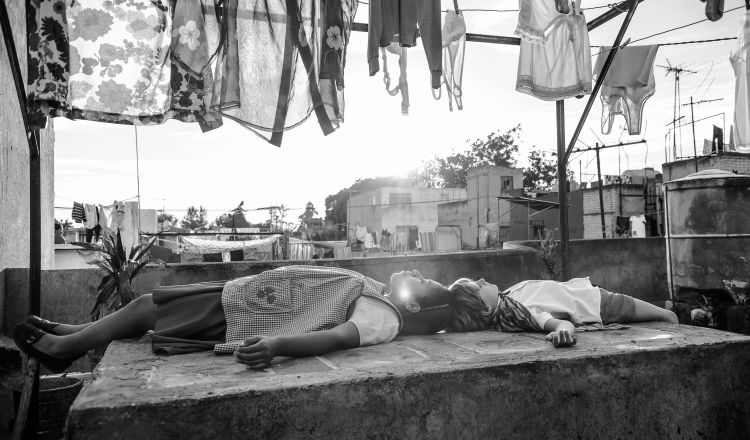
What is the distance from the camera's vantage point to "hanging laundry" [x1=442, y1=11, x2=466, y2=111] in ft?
17.2

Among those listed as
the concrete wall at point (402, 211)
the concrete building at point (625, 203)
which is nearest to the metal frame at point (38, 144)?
the concrete building at point (625, 203)

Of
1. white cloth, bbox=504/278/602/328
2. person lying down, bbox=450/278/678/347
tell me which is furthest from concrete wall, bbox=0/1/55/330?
white cloth, bbox=504/278/602/328

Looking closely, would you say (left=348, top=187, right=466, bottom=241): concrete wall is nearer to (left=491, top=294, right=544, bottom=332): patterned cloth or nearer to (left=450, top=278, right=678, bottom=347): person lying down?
(left=450, top=278, right=678, bottom=347): person lying down

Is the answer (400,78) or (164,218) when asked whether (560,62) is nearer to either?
(400,78)

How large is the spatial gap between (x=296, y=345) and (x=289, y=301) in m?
0.45

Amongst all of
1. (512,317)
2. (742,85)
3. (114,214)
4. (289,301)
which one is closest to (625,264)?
(742,85)

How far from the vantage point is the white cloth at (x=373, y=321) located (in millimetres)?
2816

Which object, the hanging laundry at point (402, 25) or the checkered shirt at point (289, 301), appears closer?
the checkered shirt at point (289, 301)

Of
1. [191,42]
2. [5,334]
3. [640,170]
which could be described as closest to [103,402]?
[191,42]

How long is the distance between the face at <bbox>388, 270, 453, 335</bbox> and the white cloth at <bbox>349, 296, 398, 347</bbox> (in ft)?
0.85

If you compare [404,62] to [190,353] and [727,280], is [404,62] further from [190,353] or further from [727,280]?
[727,280]

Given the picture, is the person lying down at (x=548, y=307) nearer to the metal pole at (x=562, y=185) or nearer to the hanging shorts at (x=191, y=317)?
the hanging shorts at (x=191, y=317)

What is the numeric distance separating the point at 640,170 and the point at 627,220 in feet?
24.5

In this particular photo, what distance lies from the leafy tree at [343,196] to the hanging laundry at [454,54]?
148 feet
